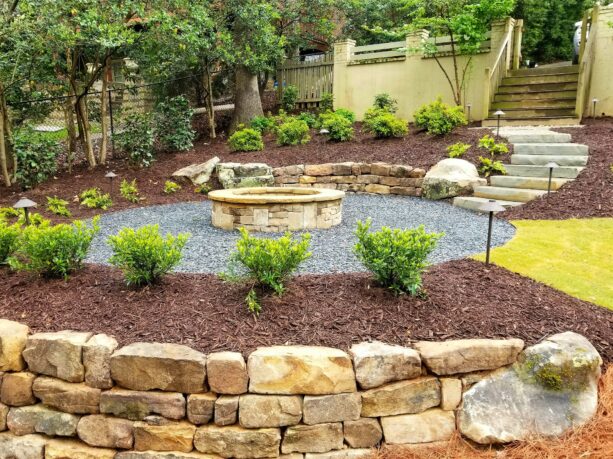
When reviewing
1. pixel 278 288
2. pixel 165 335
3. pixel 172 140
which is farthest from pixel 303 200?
pixel 172 140

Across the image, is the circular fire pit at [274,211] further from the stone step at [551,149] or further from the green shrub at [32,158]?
the green shrub at [32,158]

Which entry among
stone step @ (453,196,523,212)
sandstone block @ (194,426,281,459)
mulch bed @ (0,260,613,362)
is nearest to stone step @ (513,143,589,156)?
stone step @ (453,196,523,212)

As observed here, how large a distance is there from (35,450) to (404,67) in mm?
11770

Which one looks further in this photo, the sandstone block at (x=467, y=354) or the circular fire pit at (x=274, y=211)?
the circular fire pit at (x=274, y=211)

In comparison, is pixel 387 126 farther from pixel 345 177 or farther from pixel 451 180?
pixel 451 180

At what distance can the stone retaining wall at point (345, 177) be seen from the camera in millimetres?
8609

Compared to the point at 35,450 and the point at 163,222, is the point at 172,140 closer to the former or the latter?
the point at 163,222

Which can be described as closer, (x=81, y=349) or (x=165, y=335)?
(x=81, y=349)

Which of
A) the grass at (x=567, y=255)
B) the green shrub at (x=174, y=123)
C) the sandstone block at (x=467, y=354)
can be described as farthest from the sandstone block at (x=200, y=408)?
the green shrub at (x=174, y=123)

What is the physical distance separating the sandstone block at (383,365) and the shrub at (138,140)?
25.8 ft

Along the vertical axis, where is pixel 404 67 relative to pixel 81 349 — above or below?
above

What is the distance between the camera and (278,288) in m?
3.32

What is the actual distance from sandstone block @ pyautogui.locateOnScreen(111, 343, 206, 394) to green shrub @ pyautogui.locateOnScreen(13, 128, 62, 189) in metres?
6.80

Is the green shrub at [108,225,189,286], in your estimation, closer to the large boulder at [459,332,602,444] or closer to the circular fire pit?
the large boulder at [459,332,602,444]
